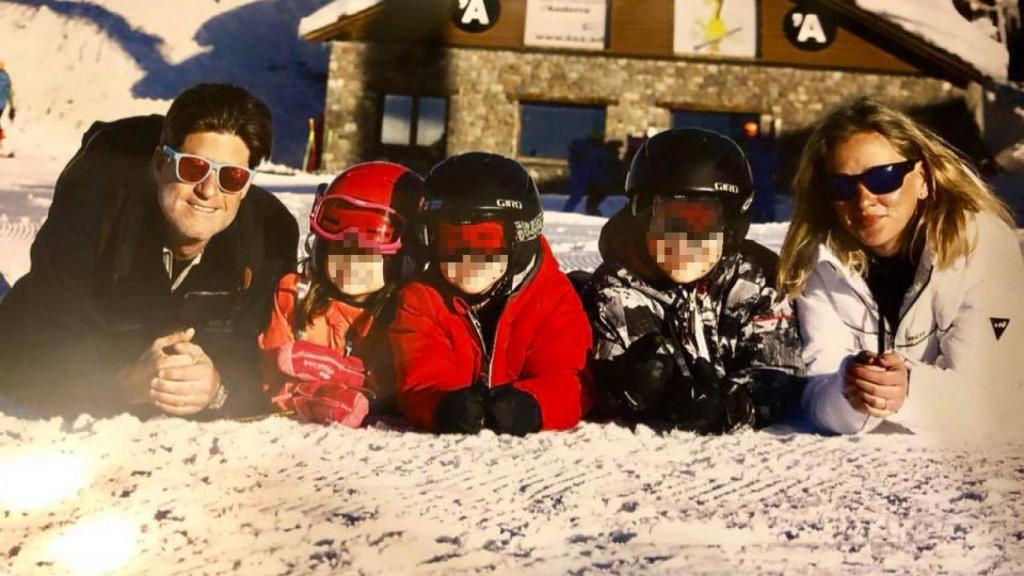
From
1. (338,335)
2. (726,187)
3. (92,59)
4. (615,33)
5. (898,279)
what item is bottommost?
(338,335)

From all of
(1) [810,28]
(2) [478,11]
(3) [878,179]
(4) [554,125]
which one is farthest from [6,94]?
(4) [554,125]

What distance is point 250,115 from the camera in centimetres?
106

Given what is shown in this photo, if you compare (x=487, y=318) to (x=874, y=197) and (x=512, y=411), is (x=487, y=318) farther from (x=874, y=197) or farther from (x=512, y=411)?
(x=874, y=197)

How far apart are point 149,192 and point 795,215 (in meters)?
0.85

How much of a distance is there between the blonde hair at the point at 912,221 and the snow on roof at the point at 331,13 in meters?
3.14

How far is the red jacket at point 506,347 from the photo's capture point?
40.3 inches

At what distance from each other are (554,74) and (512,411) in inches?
176

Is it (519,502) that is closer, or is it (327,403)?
(519,502)

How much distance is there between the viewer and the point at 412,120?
512cm

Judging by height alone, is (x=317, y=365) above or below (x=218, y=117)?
below

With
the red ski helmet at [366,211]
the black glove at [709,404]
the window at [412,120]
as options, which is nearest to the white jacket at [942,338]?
the black glove at [709,404]

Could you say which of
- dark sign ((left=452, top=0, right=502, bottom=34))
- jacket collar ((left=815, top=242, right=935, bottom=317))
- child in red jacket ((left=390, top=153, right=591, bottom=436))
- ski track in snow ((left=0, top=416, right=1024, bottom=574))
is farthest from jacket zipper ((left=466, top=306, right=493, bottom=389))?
dark sign ((left=452, top=0, right=502, bottom=34))

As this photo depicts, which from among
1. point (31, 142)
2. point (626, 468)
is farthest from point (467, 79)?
point (626, 468)

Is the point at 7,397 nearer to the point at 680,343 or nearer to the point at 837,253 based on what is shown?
the point at 680,343
